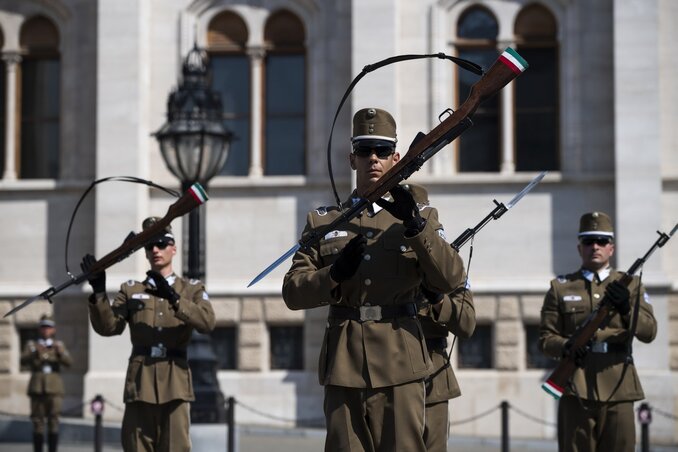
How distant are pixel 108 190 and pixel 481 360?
628cm

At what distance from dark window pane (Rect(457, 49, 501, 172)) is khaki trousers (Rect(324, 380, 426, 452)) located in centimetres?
1549

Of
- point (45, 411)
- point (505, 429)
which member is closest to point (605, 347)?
point (505, 429)

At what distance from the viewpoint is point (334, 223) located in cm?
724

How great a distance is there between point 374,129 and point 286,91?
16.0 metres

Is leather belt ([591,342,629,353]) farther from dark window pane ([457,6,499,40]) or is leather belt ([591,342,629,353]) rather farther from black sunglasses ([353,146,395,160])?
dark window pane ([457,6,499,40])

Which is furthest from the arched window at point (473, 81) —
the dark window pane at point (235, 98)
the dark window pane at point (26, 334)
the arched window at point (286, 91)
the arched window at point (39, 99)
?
the dark window pane at point (26, 334)

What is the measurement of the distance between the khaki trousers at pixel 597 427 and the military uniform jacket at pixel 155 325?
9.04ft

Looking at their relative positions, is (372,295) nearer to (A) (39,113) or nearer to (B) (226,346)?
(B) (226,346)

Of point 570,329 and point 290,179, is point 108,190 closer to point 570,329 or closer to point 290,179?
point 290,179

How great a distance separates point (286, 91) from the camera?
75.8 ft

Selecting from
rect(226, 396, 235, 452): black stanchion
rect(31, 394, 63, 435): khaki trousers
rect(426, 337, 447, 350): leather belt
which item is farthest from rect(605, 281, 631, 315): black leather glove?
rect(31, 394, 63, 435): khaki trousers

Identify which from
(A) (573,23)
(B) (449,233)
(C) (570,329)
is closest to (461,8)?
(A) (573,23)

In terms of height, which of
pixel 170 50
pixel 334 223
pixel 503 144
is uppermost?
pixel 170 50

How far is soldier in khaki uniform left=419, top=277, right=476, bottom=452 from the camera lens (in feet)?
31.3
